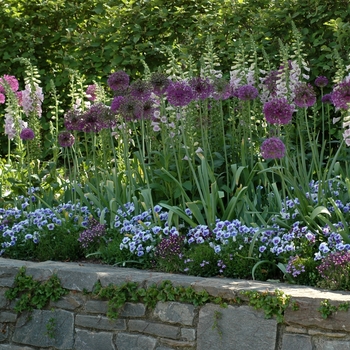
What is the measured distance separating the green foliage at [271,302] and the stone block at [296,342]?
90 millimetres

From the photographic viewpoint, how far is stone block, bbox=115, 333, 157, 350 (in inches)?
150

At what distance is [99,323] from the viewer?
398 centimetres

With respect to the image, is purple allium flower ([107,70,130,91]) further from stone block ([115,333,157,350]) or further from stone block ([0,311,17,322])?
stone block ([115,333,157,350])

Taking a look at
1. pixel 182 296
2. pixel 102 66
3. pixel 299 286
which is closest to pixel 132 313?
pixel 182 296

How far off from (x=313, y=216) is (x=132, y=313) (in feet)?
3.69

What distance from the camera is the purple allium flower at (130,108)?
463cm

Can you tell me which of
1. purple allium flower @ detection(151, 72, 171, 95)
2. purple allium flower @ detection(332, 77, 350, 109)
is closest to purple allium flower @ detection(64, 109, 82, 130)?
purple allium flower @ detection(151, 72, 171, 95)

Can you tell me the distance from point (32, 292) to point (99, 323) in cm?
51

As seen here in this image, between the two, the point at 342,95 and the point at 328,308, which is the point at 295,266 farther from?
the point at 342,95

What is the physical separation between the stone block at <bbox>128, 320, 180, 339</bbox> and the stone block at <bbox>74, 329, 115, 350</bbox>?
0.53 ft

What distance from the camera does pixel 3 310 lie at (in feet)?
14.3

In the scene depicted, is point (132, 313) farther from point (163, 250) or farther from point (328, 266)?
point (328, 266)

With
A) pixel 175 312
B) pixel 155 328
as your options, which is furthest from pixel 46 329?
pixel 175 312

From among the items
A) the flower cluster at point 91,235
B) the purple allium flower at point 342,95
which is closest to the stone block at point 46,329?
the flower cluster at point 91,235
